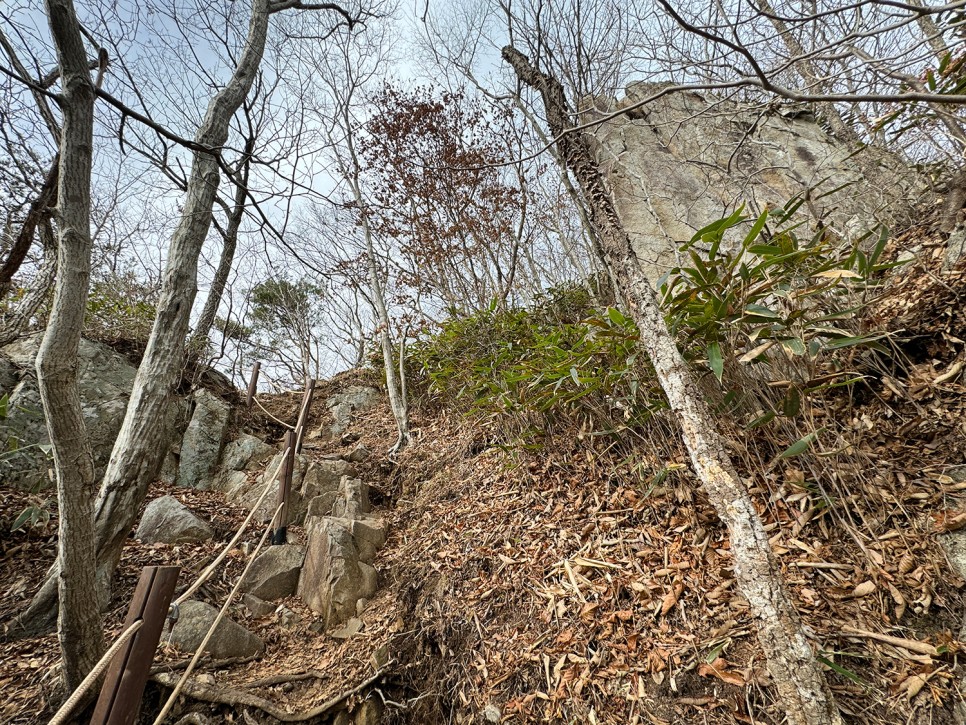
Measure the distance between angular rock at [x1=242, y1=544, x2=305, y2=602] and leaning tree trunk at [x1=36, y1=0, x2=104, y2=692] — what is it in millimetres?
1241

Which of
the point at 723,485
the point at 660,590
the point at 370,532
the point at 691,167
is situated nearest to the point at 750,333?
the point at 723,485

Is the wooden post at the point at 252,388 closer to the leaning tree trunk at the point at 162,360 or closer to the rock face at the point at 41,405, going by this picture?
the rock face at the point at 41,405

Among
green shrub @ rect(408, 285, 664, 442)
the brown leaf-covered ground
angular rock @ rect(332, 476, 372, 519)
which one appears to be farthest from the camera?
angular rock @ rect(332, 476, 372, 519)

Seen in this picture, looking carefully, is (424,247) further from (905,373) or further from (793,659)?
(793,659)

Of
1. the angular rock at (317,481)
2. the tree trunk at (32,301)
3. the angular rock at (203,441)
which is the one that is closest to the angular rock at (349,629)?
the angular rock at (317,481)

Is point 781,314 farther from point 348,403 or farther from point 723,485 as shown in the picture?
point 348,403

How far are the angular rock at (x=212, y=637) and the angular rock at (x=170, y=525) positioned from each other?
41.8 inches

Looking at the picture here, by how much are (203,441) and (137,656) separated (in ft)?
14.9

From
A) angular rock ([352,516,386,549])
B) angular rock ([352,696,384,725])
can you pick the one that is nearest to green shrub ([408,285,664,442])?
angular rock ([352,516,386,549])

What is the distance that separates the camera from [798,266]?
6.80ft

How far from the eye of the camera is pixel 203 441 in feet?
17.5

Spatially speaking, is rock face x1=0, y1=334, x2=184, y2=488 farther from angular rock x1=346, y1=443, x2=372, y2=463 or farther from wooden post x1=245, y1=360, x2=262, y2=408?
angular rock x1=346, y1=443, x2=372, y2=463

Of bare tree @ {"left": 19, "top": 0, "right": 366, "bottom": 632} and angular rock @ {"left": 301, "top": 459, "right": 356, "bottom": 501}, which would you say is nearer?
bare tree @ {"left": 19, "top": 0, "right": 366, "bottom": 632}

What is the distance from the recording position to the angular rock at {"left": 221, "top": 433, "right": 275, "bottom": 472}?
5363mm
